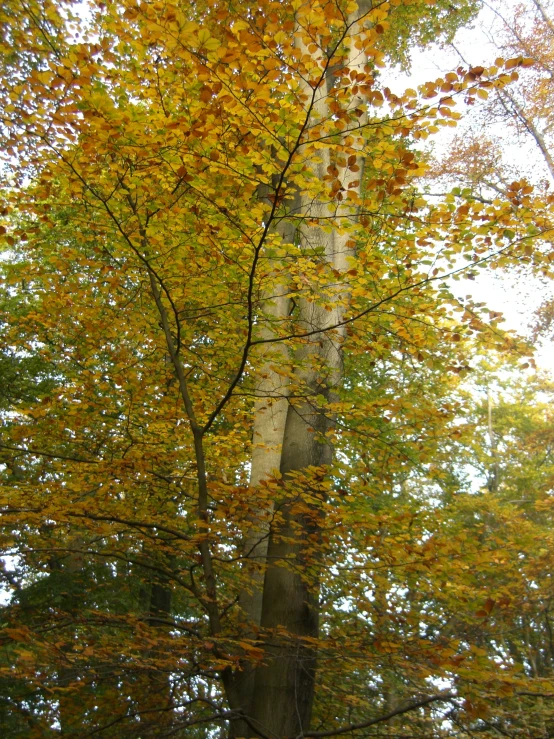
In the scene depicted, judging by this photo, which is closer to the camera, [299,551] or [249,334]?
[249,334]

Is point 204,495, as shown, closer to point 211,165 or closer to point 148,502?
point 211,165

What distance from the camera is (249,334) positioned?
3.07 metres

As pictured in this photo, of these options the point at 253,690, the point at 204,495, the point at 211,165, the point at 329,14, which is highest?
the point at 329,14

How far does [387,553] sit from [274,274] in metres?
1.96

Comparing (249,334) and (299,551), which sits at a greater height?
(249,334)

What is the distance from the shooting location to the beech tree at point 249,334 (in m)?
2.89

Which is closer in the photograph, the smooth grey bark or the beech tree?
the beech tree

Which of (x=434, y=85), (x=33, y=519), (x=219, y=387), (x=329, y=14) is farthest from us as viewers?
(x=219, y=387)

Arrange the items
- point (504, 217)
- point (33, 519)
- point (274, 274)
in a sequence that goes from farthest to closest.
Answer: point (33, 519), point (274, 274), point (504, 217)

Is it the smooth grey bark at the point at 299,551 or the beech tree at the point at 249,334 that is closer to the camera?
the beech tree at the point at 249,334

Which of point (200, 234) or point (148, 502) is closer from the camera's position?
point (200, 234)

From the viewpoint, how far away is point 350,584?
4.46 metres

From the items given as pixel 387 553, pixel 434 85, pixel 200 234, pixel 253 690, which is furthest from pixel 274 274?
pixel 253 690

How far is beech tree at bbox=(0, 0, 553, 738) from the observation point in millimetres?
2891
